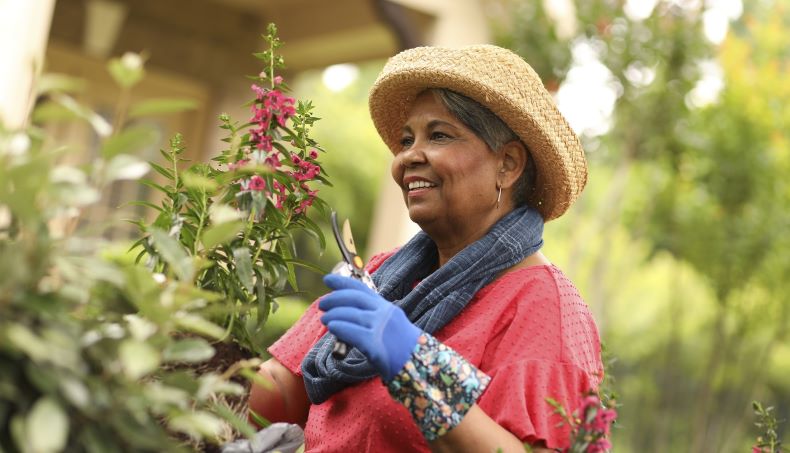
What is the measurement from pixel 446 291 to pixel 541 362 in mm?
314

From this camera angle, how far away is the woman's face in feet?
7.69

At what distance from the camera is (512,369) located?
6.68 feet

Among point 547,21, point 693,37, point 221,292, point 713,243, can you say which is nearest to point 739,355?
point 713,243

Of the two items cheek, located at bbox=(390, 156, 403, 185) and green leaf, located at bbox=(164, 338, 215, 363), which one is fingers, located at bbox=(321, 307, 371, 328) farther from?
cheek, located at bbox=(390, 156, 403, 185)

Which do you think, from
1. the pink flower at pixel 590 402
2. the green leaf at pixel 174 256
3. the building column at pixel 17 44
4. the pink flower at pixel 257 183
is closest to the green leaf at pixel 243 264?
the pink flower at pixel 257 183

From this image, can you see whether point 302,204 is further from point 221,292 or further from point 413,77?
point 413,77

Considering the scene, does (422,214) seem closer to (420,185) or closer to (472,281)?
(420,185)

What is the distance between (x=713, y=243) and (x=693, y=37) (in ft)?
6.45

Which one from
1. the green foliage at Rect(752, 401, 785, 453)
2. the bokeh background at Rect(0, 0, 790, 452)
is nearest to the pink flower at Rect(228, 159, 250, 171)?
the green foliage at Rect(752, 401, 785, 453)

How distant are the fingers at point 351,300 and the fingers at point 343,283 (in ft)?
0.08

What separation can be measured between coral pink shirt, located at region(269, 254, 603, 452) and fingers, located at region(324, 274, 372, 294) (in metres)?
0.37

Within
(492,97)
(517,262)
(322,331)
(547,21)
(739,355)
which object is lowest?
(322,331)

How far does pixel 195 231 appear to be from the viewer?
1.77m

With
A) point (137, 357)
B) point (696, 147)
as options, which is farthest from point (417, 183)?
point (696, 147)
